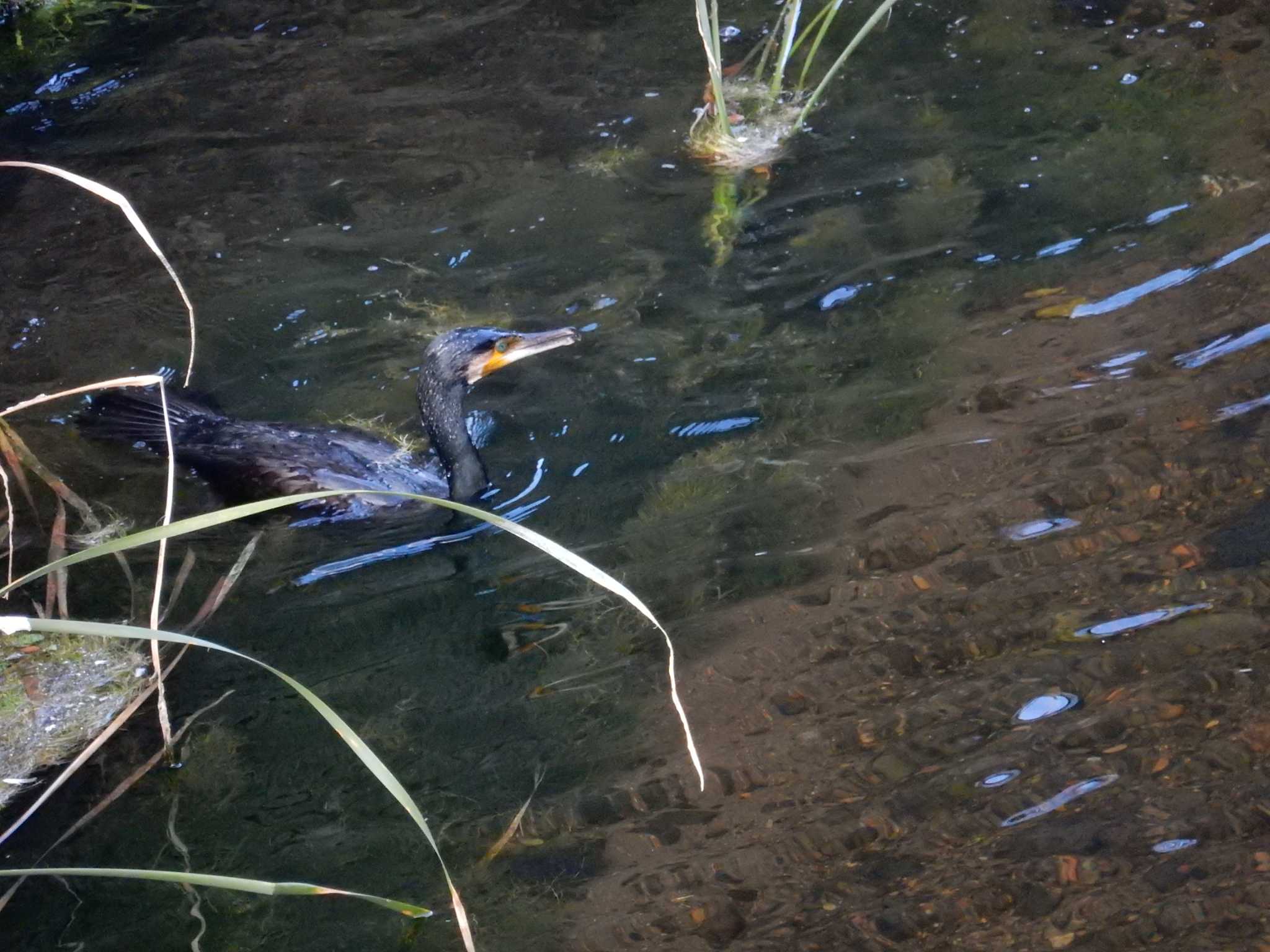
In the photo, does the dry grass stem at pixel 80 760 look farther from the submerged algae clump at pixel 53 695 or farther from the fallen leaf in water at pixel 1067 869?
the fallen leaf in water at pixel 1067 869

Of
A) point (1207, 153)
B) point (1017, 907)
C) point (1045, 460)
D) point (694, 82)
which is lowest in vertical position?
point (1017, 907)

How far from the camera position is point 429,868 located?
10.1ft

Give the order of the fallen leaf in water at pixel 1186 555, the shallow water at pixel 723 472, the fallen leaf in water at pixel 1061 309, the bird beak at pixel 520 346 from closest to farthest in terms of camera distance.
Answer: the shallow water at pixel 723 472 < the fallen leaf in water at pixel 1186 555 < the bird beak at pixel 520 346 < the fallen leaf in water at pixel 1061 309

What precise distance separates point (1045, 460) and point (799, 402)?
991 millimetres

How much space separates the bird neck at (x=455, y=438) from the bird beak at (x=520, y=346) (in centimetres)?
11

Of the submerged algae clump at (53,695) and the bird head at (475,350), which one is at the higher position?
the bird head at (475,350)

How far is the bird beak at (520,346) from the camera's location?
180 inches

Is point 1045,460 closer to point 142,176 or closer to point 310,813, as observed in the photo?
point 310,813

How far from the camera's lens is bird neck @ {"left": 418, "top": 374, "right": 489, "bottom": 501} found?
4.65 metres

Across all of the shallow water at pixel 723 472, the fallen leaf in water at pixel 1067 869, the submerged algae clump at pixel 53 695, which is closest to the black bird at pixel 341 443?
the shallow water at pixel 723 472

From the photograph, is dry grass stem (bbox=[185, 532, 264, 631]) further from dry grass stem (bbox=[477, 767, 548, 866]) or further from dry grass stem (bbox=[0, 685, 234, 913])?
dry grass stem (bbox=[477, 767, 548, 866])

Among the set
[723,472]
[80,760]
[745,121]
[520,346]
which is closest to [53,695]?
[80,760]

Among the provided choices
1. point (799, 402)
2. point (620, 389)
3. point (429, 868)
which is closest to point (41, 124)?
point (620, 389)

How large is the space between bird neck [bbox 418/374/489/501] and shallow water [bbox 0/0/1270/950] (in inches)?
5.3
